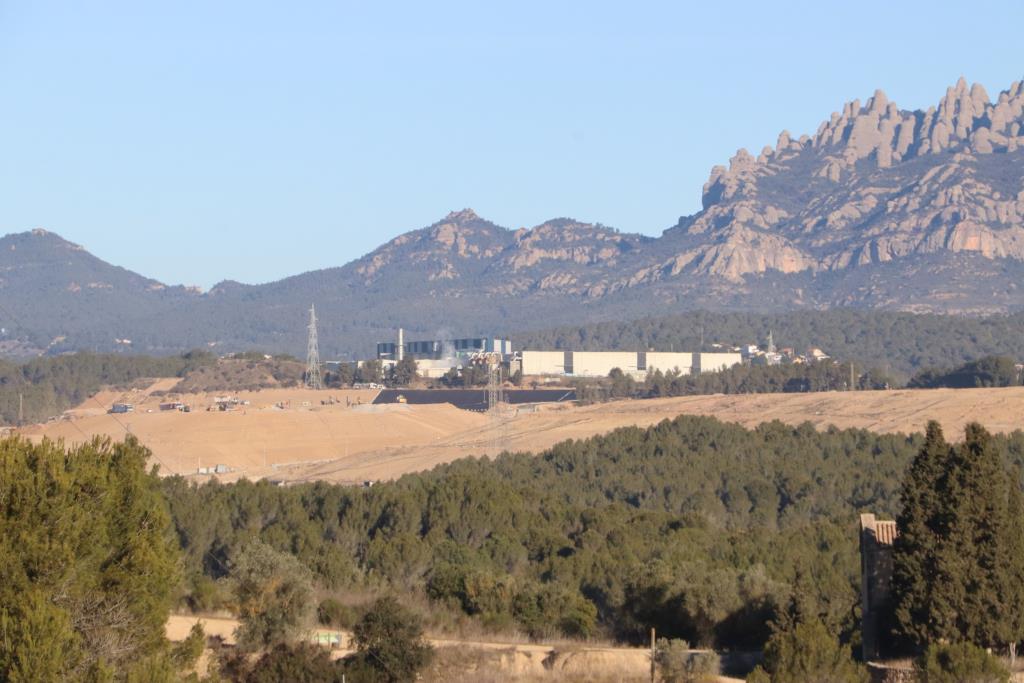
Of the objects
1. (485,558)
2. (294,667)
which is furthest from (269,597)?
(485,558)

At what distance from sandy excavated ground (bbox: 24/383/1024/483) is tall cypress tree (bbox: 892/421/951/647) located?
39.0 m

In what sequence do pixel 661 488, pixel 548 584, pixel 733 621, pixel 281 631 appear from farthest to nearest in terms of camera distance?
pixel 661 488
pixel 548 584
pixel 733 621
pixel 281 631

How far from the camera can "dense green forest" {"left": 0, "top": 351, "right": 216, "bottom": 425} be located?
349 feet

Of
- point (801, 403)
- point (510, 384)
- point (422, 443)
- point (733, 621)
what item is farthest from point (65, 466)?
point (510, 384)

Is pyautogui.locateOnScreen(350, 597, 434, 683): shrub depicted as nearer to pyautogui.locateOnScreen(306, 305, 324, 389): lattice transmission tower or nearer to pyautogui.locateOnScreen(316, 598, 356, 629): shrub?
pyautogui.locateOnScreen(316, 598, 356, 629): shrub

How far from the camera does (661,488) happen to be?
182 feet

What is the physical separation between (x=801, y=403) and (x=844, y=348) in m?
72.8

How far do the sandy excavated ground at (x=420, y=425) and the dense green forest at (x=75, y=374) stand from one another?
10484 millimetres

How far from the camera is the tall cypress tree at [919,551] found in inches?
1070

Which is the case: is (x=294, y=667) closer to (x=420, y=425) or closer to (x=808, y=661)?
(x=808, y=661)

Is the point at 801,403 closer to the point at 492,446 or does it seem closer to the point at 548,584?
the point at 492,446

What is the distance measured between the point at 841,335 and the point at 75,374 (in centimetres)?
7490

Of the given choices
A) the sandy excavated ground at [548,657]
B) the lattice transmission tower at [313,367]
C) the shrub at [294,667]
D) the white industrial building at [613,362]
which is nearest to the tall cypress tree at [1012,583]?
the sandy excavated ground at [548,657]

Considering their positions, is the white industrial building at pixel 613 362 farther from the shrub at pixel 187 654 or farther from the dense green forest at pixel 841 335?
the shrub at pixel 187 654
